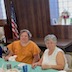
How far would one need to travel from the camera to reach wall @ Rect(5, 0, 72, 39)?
4656 millimetres

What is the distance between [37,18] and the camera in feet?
16.1

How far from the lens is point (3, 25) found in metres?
5.36

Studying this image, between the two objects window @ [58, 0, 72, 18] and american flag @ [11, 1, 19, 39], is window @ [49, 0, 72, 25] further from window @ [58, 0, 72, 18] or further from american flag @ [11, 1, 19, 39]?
american flag @ [11, 1, 19, 39]

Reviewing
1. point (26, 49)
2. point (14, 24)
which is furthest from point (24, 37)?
point (14, 24)

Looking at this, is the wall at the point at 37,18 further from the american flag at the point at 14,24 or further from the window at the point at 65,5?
the window at the point at 65,5

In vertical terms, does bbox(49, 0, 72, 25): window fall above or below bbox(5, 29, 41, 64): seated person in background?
above

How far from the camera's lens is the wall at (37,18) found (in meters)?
4.66

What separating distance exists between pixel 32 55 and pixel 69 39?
1546 millimetres

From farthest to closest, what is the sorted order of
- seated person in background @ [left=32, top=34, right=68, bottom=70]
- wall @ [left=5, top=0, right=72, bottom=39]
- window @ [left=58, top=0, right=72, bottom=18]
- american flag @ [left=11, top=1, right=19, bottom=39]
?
1. american flag @ [left=11, top=1, right=19, bottom=39]
2. wall @ [left=5, top=0, right=72, bottom=39]
3. window @ [left=58, top=0, right=72, bottom=18]
4. seated person in background @ [left=32, top=34, right=68, bottom=70]

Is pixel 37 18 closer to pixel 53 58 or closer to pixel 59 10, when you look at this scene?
pixel 59 10

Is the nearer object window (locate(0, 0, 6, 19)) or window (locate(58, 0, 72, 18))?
window (locate(58, 0, 72, 18))

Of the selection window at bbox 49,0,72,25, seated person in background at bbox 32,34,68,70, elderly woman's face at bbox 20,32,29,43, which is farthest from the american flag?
seated person in background at bbox 32,34,68,70

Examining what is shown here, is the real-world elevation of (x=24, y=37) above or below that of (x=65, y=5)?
below

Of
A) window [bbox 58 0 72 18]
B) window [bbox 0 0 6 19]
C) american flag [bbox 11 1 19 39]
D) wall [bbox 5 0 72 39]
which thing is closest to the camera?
window [bbox 58 0 72 18]
